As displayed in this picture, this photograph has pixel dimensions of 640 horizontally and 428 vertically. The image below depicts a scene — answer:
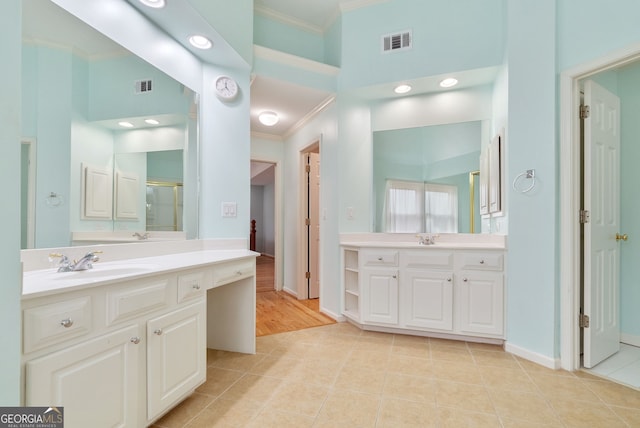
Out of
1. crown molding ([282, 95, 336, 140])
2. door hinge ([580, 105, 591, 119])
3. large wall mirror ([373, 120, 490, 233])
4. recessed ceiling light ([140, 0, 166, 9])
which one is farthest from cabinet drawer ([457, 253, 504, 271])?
recessed ceiling light ([140, 0, 166, 9])

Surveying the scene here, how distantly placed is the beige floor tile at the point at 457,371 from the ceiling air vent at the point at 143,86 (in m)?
2.78

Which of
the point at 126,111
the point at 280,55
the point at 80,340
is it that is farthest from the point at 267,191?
the point at 80,340

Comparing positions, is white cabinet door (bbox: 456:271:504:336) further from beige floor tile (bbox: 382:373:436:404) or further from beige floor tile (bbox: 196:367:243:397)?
beige floor tile (bbox: 196:367:243:397)

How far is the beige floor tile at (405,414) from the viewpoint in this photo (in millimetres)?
1524

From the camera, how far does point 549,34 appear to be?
2.17 m

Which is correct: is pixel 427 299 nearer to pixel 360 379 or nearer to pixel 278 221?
pixel 360 379

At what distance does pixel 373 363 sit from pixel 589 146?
224cm

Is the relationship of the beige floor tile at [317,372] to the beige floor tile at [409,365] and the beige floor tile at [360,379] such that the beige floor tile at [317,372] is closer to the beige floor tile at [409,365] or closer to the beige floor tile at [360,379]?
the beige floor tile at [360,379]

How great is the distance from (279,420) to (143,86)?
223 centimetres

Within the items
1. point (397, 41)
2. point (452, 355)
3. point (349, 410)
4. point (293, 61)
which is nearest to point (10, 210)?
point (349, 410)

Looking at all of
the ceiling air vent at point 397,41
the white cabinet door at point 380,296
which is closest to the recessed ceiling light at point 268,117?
the ceiling air vent at point 397,41

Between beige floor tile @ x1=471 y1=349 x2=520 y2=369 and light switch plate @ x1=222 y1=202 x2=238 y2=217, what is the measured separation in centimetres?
227

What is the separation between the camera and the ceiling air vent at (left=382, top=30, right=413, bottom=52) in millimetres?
2904

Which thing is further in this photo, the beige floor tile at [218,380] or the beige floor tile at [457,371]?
the beige floor tile at [457,371]
